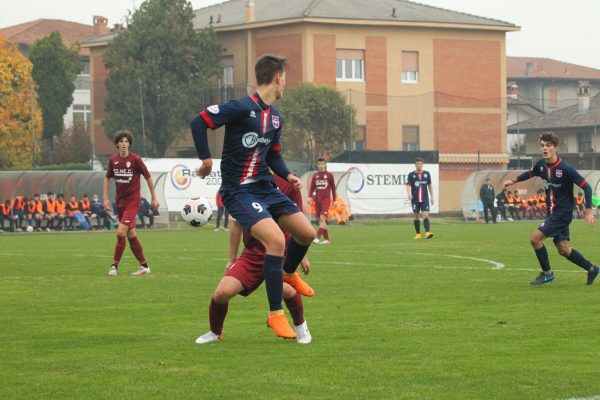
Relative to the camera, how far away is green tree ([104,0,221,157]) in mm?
64000

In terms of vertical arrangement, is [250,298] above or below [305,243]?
below

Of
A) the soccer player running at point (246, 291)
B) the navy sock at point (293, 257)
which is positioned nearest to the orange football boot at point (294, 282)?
the navy sock at point (293, 257)

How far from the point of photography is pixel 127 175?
17234 mm

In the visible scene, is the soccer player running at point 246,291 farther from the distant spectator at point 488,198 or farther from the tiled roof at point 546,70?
the tiled roof at point 546,70

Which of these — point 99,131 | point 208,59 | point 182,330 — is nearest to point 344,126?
point 208,59

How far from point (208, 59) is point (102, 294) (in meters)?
54.0

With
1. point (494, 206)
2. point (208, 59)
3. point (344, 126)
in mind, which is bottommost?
point (494, 206)

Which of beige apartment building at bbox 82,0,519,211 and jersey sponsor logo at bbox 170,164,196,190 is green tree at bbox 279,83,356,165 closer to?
beige apartment building at bbox 82,0,519,211

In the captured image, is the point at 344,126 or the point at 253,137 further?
the point at 344,126

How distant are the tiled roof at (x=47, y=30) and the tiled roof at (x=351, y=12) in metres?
38.4

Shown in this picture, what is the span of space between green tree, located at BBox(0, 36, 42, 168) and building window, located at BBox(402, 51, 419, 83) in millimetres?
20670

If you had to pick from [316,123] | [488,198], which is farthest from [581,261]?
[316,123]

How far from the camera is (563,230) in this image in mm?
14336

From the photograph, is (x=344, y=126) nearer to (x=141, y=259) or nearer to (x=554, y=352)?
(x=141, y=259)
